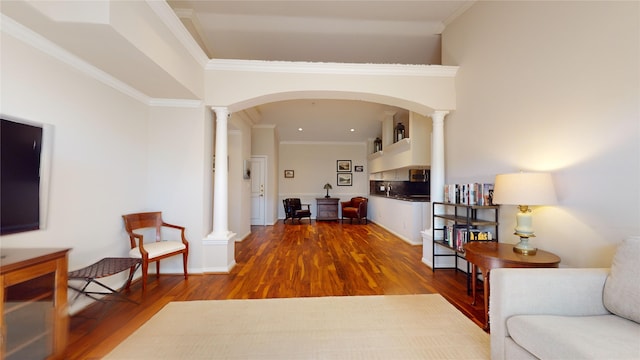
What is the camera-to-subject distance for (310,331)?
197 cm

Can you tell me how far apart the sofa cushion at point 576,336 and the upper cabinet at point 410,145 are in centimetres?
386

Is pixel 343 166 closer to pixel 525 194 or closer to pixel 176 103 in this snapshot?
pixel 176 103

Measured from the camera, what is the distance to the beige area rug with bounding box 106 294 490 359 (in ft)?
5.68

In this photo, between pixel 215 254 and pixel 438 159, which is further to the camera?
pixel 438 159

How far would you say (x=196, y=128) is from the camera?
327 centimetres

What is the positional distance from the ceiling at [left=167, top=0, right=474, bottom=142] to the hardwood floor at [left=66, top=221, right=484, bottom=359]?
3.28 meters

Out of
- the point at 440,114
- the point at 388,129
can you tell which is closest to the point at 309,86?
the point at 440,114

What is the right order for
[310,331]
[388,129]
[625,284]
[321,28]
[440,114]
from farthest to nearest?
[388,129], [321,28], [440,114], [310,331], [625,284]

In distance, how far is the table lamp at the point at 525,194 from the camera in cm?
197

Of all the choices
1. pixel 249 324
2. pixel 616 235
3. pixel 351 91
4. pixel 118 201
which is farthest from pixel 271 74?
pixel 616 235

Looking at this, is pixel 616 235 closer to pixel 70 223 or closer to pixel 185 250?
pixel 185 250

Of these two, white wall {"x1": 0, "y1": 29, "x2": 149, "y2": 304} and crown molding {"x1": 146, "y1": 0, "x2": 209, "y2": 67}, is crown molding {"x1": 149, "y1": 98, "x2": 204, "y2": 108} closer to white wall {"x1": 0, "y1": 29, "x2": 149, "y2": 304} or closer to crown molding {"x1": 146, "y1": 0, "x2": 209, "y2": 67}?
white wall {"x1": 0, "y1": 29, "x2": 149, "y2": 304}

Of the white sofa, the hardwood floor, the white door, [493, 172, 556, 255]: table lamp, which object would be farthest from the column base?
the white door

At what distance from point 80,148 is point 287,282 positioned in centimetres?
238
